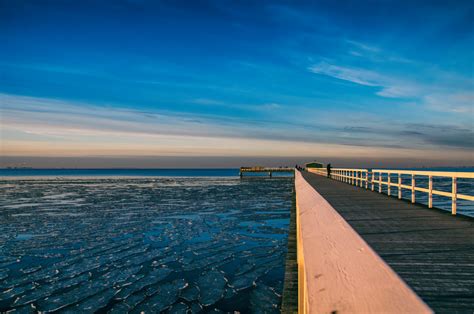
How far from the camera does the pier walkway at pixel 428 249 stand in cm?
412

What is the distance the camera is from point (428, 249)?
620 cm

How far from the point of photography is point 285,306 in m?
5.96

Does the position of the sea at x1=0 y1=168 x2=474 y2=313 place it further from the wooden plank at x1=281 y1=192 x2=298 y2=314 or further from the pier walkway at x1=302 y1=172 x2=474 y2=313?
the pier walkway at x1=302 y1=172 x2=474 y2=313

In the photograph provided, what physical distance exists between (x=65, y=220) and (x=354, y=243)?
19.5 metres

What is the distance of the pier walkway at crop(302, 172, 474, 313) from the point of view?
412 centimetres

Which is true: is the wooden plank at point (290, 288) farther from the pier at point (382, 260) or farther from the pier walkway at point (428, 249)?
the pier walkway at point (428, 249)

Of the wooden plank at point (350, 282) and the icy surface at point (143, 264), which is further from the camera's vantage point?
the icy surface at point (143, 264)

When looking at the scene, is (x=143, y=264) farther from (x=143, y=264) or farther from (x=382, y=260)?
(x=382, y=260)

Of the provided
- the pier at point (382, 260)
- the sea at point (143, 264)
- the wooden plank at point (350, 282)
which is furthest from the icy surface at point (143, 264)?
the wooden plank at point (350, 282)

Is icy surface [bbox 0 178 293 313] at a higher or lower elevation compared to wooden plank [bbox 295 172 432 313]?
lower

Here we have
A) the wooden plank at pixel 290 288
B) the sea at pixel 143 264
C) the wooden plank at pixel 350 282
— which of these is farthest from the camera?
the sea at pixel 143 264

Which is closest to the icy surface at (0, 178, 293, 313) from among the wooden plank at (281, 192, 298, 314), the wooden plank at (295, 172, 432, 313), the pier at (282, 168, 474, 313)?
the wooden plank at (281, 192, 298, 314)

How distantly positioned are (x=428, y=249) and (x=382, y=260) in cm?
564

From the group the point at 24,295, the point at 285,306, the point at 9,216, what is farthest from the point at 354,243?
the point at 9,216
